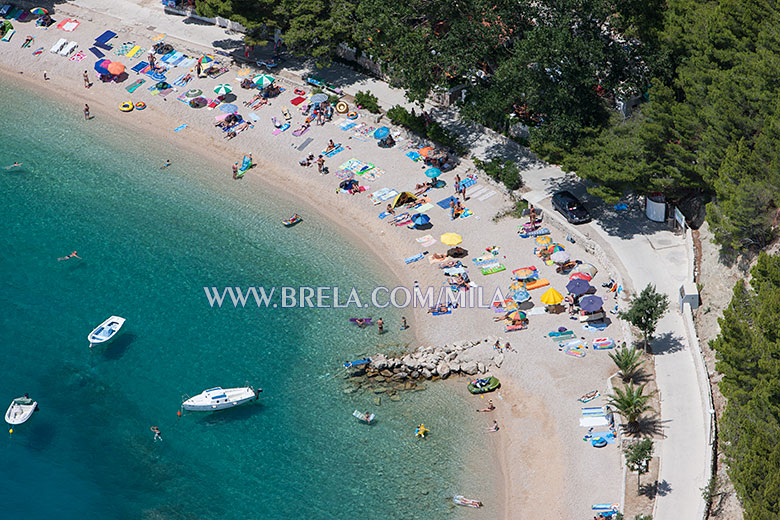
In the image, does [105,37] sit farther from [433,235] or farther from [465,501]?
[465,501]

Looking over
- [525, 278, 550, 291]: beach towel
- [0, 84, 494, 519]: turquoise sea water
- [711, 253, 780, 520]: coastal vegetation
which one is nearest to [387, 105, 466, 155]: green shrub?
[0, 84, 494, 519]: turquoise sea water

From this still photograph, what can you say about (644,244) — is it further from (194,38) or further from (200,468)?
(194,38)

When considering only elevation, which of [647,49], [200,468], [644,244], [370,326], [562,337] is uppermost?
[647,49]

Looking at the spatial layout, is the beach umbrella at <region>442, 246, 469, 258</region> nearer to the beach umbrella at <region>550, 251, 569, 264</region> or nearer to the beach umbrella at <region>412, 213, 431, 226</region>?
the beach umbrella at <region>412, 213, 431, 226</region>

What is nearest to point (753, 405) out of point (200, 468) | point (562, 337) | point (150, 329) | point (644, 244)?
point (562, 337)

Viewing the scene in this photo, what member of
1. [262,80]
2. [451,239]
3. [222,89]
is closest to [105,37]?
[222,89]
